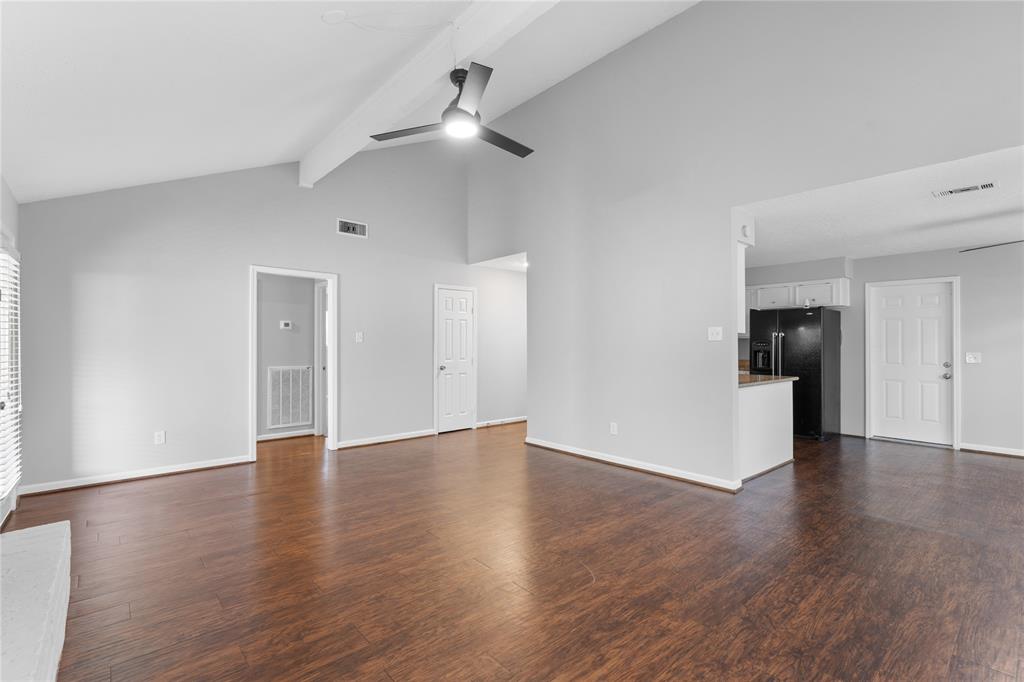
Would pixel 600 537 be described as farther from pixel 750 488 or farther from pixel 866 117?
pixel 866 117

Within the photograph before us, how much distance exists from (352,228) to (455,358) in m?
2.24

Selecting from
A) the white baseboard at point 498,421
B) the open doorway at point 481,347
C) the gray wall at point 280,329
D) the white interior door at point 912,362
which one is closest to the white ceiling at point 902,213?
the white interior door at point 912,362

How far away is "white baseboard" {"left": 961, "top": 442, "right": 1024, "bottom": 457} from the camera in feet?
17.1

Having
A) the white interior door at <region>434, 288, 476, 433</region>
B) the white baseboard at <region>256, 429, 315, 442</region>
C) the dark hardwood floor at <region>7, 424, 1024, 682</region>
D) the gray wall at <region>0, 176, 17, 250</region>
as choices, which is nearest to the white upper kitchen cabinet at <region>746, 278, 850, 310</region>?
the dark hardwood floor at <region>7, 424, 1024, 682</region>

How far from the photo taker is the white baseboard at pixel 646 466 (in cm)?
414

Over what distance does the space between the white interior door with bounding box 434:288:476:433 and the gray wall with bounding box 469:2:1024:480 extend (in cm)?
111

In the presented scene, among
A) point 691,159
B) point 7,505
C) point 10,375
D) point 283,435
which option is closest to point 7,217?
point 10,375

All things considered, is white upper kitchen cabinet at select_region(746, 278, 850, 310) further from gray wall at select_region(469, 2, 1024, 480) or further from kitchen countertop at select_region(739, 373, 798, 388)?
gray wall at select_region(469, 2, 1024, 480)

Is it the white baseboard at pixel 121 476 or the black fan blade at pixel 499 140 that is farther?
the white baseboard at pixel 121 476

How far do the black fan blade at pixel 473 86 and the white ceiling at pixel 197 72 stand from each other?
0.32m

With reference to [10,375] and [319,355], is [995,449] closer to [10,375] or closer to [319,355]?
[319,355]

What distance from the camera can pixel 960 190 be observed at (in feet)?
11.6

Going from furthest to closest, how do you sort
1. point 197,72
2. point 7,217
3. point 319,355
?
point 319,355
point 7,217
point 197,72

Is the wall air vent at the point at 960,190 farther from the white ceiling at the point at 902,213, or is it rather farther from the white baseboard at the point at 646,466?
the white baseboard at the point at 646,466
